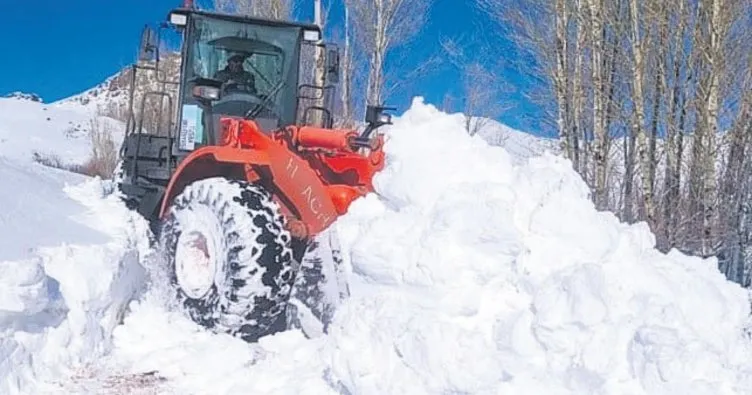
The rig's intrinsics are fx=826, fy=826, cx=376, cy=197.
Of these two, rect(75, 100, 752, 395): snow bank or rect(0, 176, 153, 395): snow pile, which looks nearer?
rect(75, 100, 752, 395): snow bank

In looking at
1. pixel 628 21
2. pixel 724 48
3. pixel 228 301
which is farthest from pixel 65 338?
pixel 628 21

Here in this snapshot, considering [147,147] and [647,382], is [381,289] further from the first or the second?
[147,147]

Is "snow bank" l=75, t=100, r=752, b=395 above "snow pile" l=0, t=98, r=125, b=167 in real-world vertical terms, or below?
below

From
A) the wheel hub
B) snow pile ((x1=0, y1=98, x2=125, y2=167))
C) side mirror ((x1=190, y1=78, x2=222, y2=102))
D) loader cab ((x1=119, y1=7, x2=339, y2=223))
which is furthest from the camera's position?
snow pile ((x1=0, y1=98, x2=125, y2=167))

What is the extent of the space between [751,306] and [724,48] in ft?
19.8

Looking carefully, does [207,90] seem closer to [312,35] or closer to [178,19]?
[178,19]

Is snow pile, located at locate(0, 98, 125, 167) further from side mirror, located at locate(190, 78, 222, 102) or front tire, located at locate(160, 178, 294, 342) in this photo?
front tire, located at locate(160, 178, 294, 342)

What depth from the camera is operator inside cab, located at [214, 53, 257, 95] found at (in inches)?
267

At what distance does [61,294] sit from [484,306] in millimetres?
2662

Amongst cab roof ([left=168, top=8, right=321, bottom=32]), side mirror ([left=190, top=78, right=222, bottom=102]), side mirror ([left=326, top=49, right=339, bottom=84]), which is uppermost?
cab roof ([left=168, top=8, right=321, bottom=32])

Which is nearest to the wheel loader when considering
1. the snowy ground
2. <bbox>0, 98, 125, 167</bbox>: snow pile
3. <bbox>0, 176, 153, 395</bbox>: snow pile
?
the snowy ground

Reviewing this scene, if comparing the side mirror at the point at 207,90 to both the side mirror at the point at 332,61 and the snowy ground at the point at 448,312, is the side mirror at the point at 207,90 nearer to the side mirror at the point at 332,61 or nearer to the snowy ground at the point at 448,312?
the side mirror at the point at 332,61

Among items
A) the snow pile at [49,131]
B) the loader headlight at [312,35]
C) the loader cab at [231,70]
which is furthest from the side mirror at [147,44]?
the snow pile at [49,131]

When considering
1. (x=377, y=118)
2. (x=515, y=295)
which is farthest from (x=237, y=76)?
(x=515, y=295)
